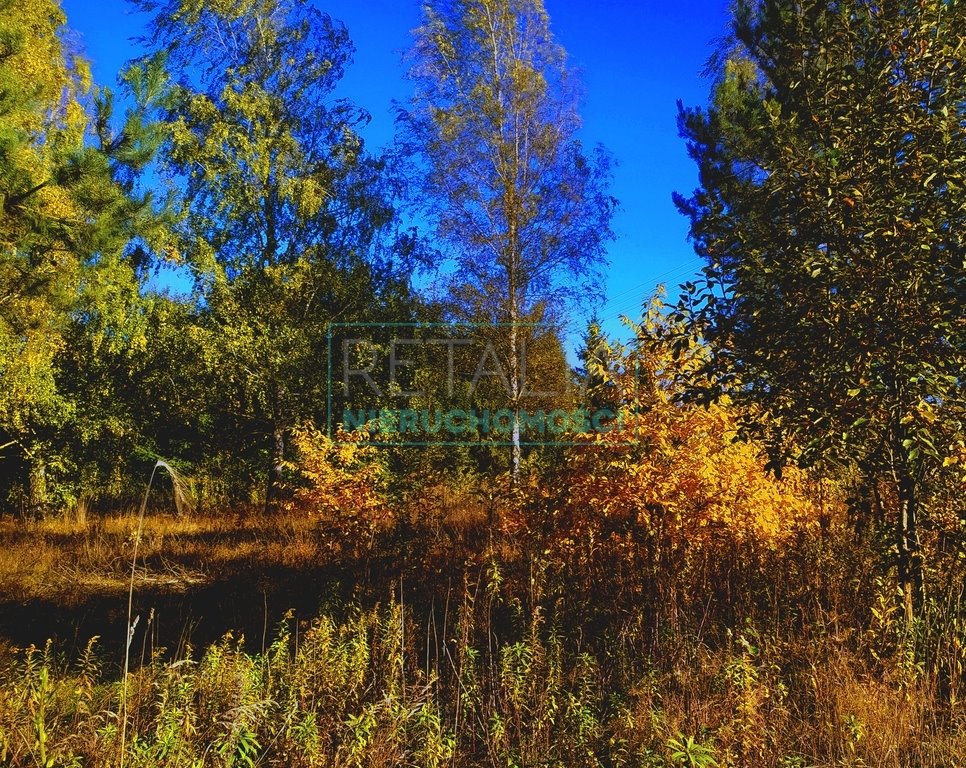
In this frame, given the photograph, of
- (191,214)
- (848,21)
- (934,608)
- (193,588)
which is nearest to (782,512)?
(934,608)

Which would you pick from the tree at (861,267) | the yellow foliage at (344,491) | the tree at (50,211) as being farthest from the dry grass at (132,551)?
the tree at (861,267)

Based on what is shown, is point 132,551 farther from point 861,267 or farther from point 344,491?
point 861,267

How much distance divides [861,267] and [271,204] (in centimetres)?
1211

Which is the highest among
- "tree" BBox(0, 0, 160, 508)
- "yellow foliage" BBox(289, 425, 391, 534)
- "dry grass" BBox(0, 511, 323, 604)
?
"tree" BBox(0, 0, 160, 508)

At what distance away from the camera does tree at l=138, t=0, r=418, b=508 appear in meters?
13.2

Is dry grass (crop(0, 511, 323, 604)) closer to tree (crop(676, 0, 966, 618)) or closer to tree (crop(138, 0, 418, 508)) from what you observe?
tree (crop(138, 0, 418, 508))

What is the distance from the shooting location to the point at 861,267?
12.4 ft

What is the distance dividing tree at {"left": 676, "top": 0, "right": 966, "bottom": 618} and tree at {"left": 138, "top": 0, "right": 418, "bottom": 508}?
33.1ft

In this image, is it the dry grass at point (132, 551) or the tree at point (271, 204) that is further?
the tree at point (271, 204)

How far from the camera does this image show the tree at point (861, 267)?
3627 mm

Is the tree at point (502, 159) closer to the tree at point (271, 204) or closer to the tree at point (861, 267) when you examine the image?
the tree at point (271, 204)

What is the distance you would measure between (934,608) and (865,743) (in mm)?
1491

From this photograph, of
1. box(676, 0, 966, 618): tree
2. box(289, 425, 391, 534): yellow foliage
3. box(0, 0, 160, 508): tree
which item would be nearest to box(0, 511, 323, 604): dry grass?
box(289, 425, 391, 534): yellow foliage

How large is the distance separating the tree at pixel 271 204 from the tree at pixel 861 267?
10077 mm
